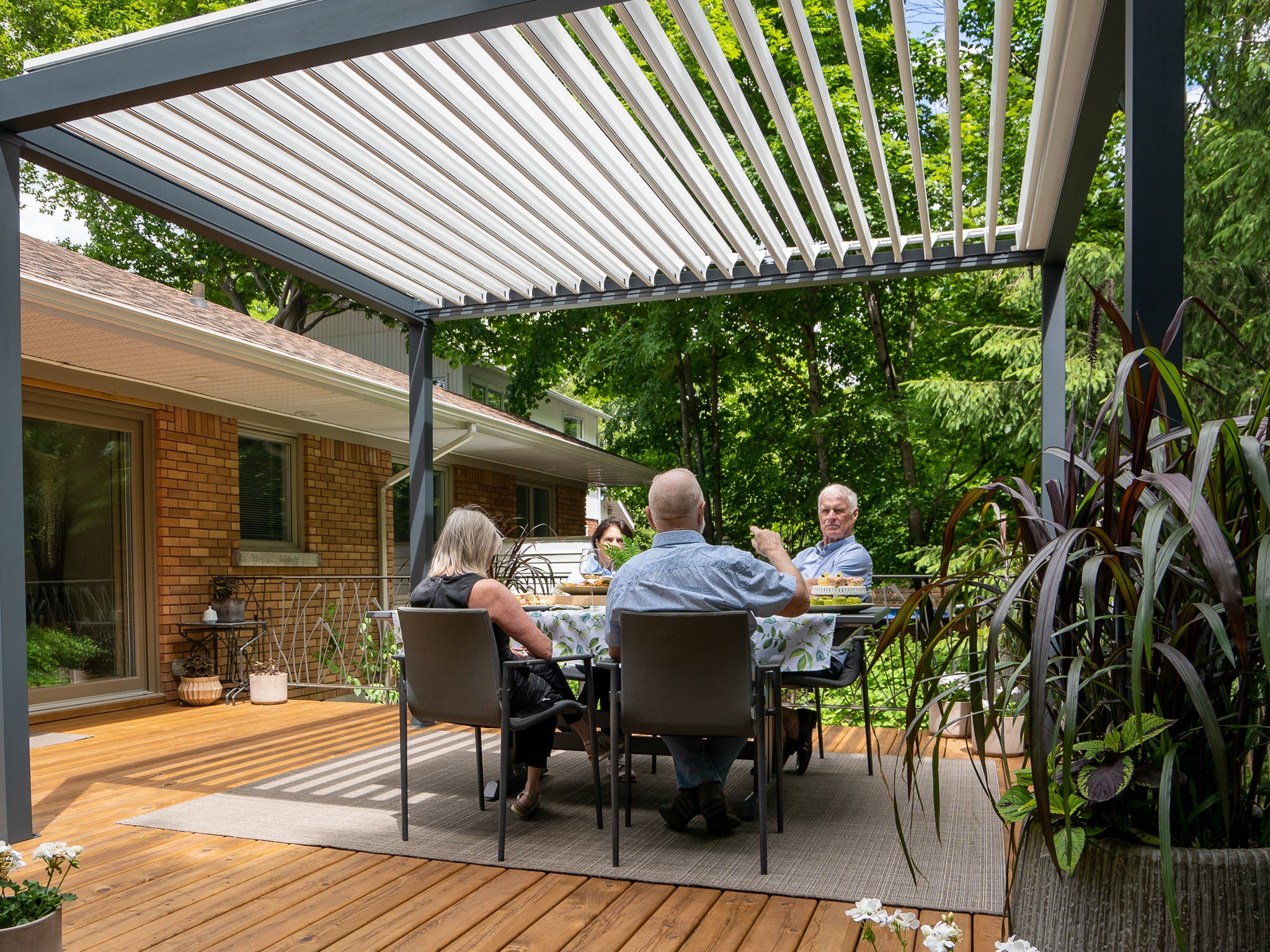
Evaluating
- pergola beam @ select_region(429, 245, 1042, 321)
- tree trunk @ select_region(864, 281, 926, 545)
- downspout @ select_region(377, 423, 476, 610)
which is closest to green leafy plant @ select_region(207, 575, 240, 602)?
downspout @ select_region(377, 423, 476, 610)

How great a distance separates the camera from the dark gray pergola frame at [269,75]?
2.10m

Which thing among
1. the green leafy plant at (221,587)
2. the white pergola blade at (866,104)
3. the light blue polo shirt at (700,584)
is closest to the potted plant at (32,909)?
the light blue polo shirt at (700,584)

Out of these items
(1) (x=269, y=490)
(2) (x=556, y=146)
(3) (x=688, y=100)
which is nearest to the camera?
(3) (x=688, y=100)

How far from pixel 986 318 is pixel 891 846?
11323 mm

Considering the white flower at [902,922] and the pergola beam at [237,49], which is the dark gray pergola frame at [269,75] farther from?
the white flower at [902,922]

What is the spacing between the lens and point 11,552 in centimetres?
337

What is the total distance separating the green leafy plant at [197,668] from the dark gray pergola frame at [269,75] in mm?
3556

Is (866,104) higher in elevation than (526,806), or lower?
higher

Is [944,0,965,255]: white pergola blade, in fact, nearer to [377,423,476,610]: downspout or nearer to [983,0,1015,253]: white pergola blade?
[983,0,1015,253]: white pergola blade

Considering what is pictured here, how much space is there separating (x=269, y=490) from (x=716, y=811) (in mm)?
6380

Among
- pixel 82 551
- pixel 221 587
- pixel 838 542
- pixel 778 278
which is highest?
pixel 778 278

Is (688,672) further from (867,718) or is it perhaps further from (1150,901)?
(1150,901)

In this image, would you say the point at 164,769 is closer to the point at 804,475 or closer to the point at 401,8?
the point at 401,8

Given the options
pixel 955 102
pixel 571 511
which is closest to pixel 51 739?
pixel 955 102
